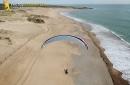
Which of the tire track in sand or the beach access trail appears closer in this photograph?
the tire track in sand

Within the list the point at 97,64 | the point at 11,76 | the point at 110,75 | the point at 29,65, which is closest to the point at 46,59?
the point at 29,65

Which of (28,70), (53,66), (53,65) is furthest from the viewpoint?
(53,65)

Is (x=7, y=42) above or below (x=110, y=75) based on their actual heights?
above

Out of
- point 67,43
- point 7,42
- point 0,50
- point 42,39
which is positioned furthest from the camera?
point 42,39

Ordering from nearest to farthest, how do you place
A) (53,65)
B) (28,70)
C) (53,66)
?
(28,70) → (53,66) → (53,65)

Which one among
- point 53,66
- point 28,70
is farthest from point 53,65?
point 28,70

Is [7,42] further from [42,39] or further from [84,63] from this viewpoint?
[84,63]

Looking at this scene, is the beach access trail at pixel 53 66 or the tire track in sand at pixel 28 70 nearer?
the tire track in sand at pixel 28 70

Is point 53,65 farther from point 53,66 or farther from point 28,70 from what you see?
point 28,70

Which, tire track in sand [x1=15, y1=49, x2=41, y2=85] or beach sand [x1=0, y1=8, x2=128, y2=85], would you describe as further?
beach sand [x1=0, y1=8, x2=128, y2=85]

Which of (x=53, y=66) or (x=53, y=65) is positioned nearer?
(x=53, y=66)

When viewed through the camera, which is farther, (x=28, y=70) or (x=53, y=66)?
(x=53, y=66)
